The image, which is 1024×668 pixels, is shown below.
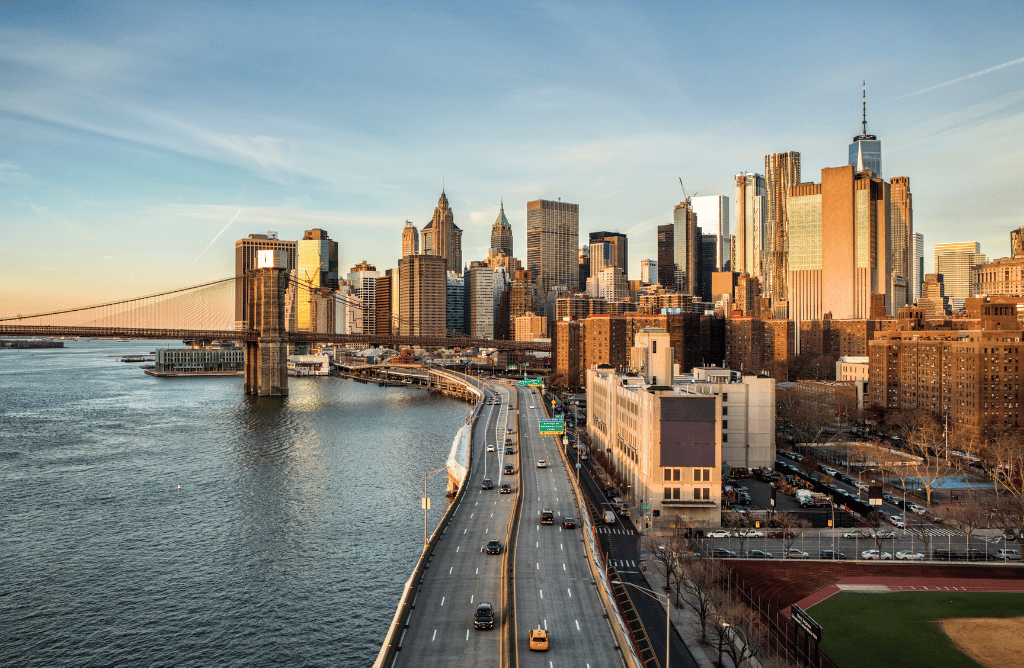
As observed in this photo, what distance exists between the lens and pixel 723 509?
187 feet

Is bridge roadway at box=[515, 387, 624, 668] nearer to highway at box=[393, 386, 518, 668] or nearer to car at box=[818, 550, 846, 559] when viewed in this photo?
highway at box=[393, 386, 518, 668]

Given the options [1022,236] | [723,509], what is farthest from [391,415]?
[1022,236]

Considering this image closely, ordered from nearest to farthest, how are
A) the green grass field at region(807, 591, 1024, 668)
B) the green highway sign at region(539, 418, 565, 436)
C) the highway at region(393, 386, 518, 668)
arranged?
the highway at region(393, 386, 518, 668) < the green grass field at region(807, 591, 1024, 668) < the green highway sign at region(539, 418, 565, 436)

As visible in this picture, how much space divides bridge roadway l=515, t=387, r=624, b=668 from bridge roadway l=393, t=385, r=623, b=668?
42 millimetres

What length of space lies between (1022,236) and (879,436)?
12416cm

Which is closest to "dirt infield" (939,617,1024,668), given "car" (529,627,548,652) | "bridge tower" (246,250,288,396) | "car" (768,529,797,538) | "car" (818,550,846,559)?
"car" (818,550,846,559)

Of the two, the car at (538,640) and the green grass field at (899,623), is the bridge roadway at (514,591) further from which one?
the green grass field at (899,623)

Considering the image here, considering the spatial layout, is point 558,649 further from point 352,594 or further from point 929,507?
point 929,507

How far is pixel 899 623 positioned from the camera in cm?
3684

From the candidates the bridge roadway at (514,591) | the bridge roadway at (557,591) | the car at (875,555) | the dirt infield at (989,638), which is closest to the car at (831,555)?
the car at (875,555)

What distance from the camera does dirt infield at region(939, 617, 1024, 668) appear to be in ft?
110

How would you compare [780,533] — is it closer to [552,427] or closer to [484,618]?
[484,618]

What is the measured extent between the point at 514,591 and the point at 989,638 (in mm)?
22839

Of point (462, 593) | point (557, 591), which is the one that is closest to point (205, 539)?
point (462, 593)
